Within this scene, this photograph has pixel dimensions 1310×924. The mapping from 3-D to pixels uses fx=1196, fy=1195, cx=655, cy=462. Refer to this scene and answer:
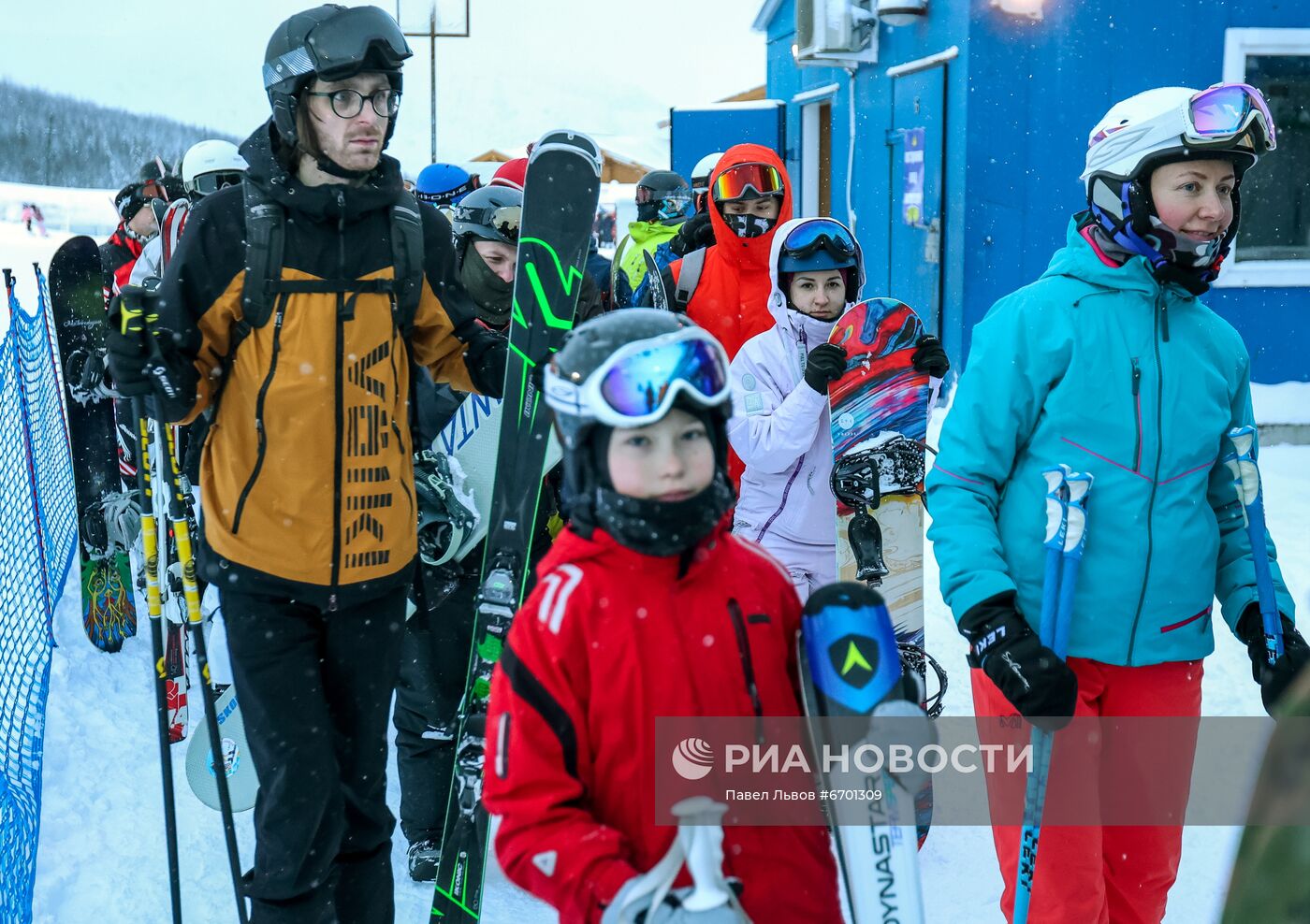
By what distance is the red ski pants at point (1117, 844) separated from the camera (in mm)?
2537

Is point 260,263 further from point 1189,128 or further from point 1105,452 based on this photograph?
point 1189,128

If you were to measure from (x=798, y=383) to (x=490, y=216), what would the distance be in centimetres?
112

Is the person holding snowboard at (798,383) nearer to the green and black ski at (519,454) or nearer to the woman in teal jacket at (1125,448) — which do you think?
the green and black ski at (519,454)

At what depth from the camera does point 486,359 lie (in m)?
3.10

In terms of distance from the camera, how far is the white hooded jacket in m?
3.63

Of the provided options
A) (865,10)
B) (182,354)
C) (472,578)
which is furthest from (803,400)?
(865,10)

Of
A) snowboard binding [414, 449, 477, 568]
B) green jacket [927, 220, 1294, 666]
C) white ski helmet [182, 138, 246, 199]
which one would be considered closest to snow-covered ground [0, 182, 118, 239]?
white ski helmet [182, 138, 246, 199]

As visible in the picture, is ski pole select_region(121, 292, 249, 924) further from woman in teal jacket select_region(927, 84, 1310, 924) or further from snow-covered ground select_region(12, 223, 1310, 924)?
woman in teal jacket select_region(927, 84, 1310, 924)

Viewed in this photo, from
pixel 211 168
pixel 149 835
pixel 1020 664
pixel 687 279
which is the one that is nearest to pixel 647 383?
pixel 1020 664

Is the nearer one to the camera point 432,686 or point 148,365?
point 148,365

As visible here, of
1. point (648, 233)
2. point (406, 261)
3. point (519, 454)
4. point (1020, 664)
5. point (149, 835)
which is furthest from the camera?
point (648, 233)

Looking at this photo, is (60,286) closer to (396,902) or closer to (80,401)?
(80,401)

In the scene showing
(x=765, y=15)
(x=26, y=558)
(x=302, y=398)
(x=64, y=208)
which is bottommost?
(x=26, y=558)

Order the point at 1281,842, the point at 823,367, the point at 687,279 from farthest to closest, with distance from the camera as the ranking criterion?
the point at 687,279 < the point at 823,367 < the point at 1281,842
